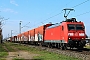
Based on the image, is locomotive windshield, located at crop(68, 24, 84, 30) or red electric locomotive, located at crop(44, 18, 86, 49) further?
locomotive windshield, located at crop(68, 24, 84, 30)

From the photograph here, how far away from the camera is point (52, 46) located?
3706cm

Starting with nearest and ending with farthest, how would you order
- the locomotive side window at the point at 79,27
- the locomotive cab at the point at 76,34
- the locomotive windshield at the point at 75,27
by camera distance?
the locomotive cab at the point at 76,34 → the locomotive windshield at the point at 75,27 → the locomotive side window at the point at 79,27

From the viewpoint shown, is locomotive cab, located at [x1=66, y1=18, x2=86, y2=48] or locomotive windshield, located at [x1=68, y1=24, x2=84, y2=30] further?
locomotive windshield, located at [x1=68, y1=24, x2=84, y2=30]

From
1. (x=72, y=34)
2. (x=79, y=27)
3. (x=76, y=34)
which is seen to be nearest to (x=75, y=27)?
(x=79, y=27)

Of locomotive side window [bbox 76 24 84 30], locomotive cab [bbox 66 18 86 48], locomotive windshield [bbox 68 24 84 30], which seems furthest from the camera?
locomotive side window [bbox 76 24 84 30]

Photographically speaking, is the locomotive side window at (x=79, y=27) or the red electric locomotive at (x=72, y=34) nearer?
the red electric locomotive at (x=72, y=34)

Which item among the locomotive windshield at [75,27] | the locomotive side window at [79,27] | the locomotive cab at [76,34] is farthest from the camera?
the locomotive side window at [79,27]

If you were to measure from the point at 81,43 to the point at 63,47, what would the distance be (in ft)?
12.2

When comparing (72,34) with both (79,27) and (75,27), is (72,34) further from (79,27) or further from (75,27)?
(79,27)

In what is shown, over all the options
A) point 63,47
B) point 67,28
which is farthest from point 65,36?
point 63,47

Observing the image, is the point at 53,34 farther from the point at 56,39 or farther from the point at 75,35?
the point at 75,35

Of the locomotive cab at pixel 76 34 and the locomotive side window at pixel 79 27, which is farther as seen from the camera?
the locomotive side window at pixel 79 27

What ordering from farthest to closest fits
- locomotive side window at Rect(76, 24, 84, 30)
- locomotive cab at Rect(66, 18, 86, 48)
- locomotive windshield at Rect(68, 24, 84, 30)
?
locomotive side window at Rect(76, 24, 84, 30) < locomotive windshield at Rect(68, 24, 84, 30) < locomotive cab at Rect(66, 18, 86, 48)

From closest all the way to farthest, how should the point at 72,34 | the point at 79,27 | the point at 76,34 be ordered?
the point at 72,34 < the point at 76,34 < the point at 79,27
